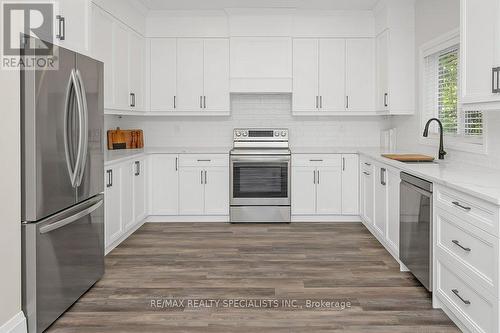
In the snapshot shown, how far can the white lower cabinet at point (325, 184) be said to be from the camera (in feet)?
19.5

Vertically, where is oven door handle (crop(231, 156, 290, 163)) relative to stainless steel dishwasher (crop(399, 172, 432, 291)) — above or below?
above

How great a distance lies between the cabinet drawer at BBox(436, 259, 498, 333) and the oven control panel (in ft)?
11.4

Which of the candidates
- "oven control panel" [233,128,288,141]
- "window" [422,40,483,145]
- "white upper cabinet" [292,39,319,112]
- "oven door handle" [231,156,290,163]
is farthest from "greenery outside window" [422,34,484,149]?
"oven control panel" [233,128,288,141]

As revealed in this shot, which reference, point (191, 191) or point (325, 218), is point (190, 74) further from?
point (325, 218)

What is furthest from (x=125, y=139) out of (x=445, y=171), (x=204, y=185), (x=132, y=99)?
(x=445, y=171)

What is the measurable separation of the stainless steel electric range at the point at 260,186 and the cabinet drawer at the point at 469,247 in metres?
2.92

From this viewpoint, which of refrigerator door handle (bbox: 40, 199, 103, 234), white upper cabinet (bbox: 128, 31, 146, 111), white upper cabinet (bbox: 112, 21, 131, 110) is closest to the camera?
refrigerator door handle (bbox: 40, 199, 103, 234)

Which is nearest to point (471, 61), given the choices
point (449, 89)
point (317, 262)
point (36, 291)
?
point (449, 89)

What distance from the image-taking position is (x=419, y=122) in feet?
17.6

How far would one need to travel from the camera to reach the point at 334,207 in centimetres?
601

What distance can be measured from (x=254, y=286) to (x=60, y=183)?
159 cm

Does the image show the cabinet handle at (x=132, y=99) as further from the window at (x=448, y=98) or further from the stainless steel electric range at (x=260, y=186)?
the window at (x=448, y=98)

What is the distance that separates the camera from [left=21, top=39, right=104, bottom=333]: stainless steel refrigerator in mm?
2643

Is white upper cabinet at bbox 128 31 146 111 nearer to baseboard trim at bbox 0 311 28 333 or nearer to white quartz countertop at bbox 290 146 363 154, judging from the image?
white quartz countertop at bbox 290 146 363 154
